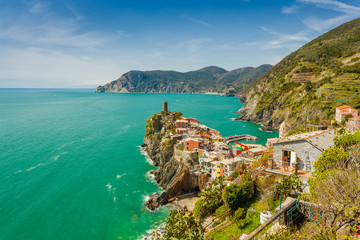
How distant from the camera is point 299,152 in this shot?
65.8 feet

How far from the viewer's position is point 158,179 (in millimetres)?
42312

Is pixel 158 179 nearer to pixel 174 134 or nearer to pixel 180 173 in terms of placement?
pixel 180 173

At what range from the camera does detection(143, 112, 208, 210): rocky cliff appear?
36.3 metres

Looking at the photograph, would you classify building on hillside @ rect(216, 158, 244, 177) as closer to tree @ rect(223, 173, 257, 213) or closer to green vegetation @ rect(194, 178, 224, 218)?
green vegetation @ rect(194, 178, 224, 218)

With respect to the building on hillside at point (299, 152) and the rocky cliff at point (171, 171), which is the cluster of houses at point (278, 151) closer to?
the building on hillside at point (299, 152)

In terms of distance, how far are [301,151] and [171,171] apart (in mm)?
26078

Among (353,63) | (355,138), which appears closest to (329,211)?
(355,138)

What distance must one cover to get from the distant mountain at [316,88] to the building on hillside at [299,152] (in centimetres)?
4305

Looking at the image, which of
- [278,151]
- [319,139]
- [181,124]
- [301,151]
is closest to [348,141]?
[319,139]

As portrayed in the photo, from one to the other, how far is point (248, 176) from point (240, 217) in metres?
4.09

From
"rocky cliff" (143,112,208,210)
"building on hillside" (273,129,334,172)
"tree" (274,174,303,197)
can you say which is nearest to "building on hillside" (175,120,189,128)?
"rocky cliff" (143,112,208,210)

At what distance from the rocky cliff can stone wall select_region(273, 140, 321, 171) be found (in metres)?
19.8

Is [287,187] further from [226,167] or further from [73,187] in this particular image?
[73,187]

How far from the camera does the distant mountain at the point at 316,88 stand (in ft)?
203
